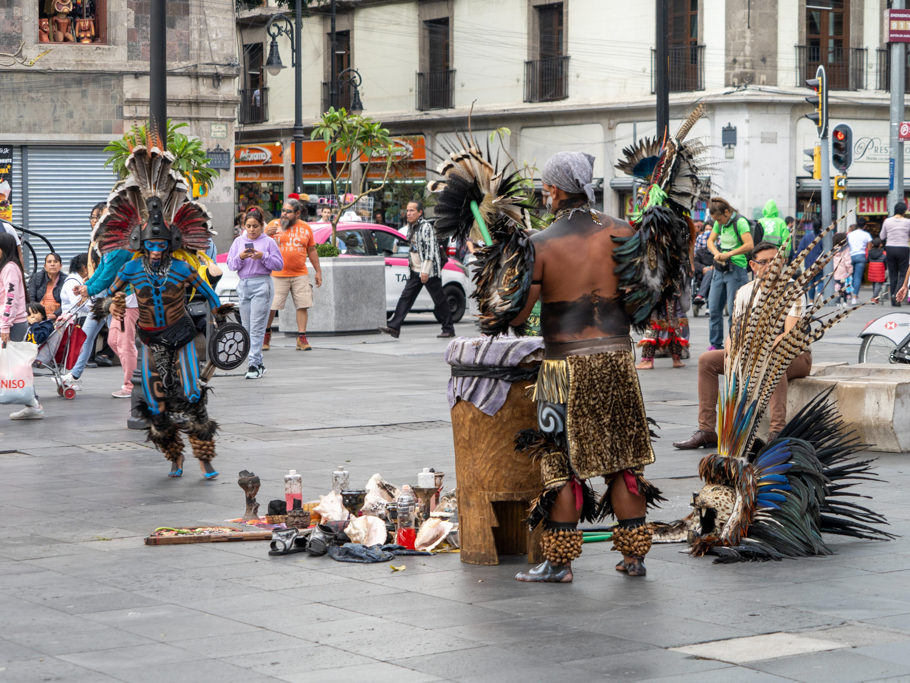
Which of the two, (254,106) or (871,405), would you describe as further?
(254,106)

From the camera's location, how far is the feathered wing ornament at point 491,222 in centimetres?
639

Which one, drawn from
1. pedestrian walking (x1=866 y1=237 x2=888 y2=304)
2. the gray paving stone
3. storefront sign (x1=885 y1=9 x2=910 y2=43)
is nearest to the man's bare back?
the gray paving stone

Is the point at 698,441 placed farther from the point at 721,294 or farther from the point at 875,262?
the point at 875,262

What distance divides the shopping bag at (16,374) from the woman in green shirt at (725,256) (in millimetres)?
6976

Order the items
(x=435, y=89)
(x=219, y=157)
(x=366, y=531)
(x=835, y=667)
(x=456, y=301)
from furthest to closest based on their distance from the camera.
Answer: (x=435, y=89)
(x=219, y=157)
(x=456, y=301)
(x=366, y=531)
(x=835, y=667)

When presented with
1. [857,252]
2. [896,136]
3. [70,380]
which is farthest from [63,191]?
[896,136]

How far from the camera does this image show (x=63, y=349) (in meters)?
14.5

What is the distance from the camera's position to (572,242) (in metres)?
6.50

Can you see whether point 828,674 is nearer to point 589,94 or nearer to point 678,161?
point 678,161


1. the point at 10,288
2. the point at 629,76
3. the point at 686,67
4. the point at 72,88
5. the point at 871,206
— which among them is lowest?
the point at 10,288

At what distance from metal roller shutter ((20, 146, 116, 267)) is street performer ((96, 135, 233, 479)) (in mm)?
17470

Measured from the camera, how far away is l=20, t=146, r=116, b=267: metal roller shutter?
88.3 feet

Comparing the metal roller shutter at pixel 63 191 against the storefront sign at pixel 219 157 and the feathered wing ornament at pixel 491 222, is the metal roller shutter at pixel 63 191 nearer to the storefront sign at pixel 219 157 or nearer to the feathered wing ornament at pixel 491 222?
the storefront sign at pixel 219 157

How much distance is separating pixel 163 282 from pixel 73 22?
1902 centimetres
